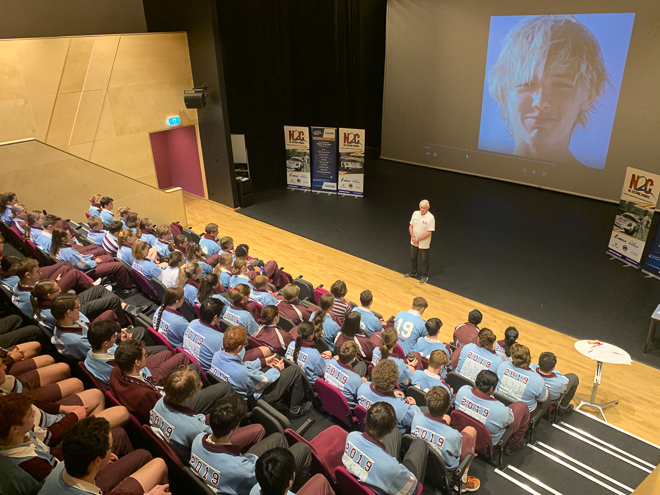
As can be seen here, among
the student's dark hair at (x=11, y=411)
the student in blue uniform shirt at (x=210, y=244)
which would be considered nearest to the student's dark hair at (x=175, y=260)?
the student in blue uniform shirt at (x=210, y=244)

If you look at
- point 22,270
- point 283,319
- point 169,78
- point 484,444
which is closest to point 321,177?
point 169,78

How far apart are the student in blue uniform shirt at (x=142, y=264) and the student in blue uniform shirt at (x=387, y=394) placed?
10.8 feet

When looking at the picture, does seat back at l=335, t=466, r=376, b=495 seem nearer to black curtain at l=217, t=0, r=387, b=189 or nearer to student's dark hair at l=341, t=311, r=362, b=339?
student's dark hair at l=341, t=311, r=362, b=339

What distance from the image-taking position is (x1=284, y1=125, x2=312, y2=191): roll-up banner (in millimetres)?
11734

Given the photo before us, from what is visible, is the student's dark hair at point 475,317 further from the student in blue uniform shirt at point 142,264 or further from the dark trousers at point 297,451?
the student in blue uniform shirt at point 142,264

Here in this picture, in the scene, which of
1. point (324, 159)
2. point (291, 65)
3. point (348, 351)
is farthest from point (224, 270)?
point (291, 65)

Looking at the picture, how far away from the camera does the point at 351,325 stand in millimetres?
A: 4477

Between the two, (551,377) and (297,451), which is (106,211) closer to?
(297,451)

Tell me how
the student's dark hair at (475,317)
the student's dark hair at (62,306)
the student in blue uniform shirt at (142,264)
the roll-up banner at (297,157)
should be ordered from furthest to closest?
the roll-up banner at (297,157) → the student in blue uniform shirt at (142,264) → the student's dark hair at (475,317) → the student's dark hair at (62,306)

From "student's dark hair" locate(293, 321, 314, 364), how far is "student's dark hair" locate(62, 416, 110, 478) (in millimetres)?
2046

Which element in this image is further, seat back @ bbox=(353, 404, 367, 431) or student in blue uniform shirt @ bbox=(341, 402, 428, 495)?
seat back @ bbox=(353, 404, 367, 431)

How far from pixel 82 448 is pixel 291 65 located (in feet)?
37.4

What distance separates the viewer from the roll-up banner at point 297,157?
1173cm


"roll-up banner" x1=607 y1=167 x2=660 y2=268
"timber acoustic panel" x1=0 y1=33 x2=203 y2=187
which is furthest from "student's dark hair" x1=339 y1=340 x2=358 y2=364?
"timber acoustic panel" x1=0 y1=33 x2=203 y2=187
